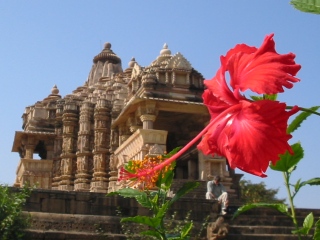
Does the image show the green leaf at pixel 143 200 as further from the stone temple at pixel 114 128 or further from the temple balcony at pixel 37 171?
the temple balcony at pixel 37 171

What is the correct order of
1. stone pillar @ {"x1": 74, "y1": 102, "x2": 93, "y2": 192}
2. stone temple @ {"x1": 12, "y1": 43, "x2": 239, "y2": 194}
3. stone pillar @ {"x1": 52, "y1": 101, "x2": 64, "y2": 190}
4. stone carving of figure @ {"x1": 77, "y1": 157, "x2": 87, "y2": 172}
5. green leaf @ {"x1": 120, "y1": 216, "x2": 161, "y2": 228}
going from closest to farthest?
1. green leaf @ {"x1": 120, "y1": 216, "x2": 161, "y2": 228}
2. stone temple @ {"x1": 12, "y1": 43, "x2": 239, "y2": 194}
3. stone pillar @ {"x1": 74, "y1": 102, "x2": 93, "y2": 192}
4. stone carving of figure @ {"x1": 77, "y1": 157, "x2": 87, "y2": 172}
5. stone pillar @ {"x1": 52, "y1": 101, "x2": 64, "y2": 190}

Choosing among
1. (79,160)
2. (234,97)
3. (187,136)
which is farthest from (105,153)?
(234,97)

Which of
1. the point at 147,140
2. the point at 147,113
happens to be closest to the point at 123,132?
the point at 147,113

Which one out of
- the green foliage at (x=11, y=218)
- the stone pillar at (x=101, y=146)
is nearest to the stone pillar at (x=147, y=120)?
the stone pillar at (x=101, y=146)

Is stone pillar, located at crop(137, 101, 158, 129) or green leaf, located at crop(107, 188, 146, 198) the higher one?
stone pillar, located at crop(137, 101, 158, 129)

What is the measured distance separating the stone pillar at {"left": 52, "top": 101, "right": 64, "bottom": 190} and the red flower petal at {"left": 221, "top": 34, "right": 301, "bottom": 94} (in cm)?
2140

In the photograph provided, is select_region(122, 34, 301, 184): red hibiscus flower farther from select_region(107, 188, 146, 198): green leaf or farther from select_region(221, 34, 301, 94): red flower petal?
select_region(107, 188, 146, 198): green leaf

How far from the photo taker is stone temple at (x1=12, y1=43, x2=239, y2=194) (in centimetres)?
1628

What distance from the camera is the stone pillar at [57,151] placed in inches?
888

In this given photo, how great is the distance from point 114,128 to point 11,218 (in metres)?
14.4

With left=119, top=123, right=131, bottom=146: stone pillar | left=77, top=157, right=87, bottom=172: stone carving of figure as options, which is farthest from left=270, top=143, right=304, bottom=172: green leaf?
left=77, top=157, right=87, bottom=172: stone carving of figure

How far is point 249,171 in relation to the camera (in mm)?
1195

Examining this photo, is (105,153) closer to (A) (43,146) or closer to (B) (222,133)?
(A) (43,146)

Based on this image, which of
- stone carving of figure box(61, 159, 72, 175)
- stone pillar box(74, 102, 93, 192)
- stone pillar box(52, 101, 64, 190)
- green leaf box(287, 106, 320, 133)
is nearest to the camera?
green leaf box(287, 106, 320, 133)
